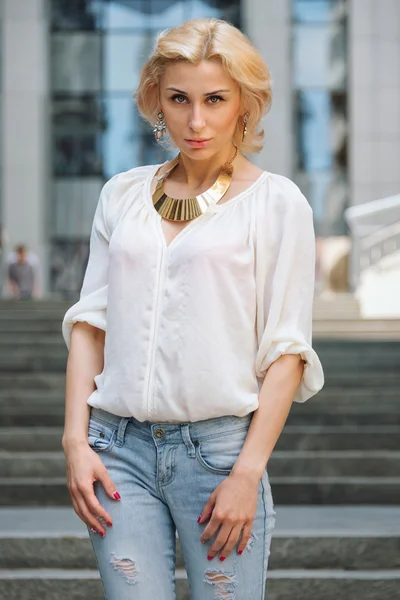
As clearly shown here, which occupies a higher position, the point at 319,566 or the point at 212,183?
the point at 212,183

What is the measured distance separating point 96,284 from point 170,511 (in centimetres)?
54

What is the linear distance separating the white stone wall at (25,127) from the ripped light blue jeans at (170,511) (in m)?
24.7

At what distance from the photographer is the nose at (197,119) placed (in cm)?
232

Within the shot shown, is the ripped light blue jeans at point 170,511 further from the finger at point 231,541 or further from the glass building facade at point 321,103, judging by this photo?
the glass building facade at point 321,103

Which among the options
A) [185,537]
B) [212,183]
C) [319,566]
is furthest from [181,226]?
[319,566]

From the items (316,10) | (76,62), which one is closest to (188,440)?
(316,10)

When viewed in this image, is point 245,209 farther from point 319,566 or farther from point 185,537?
point 319,566

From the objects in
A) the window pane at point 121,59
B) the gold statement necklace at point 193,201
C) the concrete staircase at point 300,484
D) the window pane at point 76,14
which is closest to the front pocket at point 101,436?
the gold statement necklace at point 193,201

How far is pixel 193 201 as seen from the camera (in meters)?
2.41

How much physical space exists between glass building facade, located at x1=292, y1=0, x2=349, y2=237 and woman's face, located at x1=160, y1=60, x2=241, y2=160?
24.3 metres

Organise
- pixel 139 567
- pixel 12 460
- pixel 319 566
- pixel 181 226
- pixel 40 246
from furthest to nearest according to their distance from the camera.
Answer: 1. pixel 40 246
2. pixel 12 460
3. pixel 319 566
4. pixel 181 226
5. pixel 139 567

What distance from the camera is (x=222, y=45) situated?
2.29m

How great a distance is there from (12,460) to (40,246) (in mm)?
20175

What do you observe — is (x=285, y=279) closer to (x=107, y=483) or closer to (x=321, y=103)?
(x=107, y=483)
